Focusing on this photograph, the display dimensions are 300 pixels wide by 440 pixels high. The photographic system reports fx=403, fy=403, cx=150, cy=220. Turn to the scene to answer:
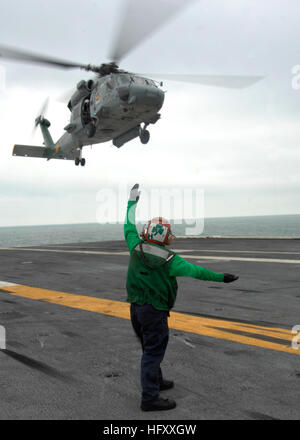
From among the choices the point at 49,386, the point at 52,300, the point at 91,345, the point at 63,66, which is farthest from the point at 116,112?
the point at 49,386

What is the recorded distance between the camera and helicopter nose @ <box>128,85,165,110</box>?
1733 centimetres

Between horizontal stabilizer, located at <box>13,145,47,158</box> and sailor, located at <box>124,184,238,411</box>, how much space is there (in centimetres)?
2566

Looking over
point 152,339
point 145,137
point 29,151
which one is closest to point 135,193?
point 152,339

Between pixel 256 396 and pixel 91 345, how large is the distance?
2535mm

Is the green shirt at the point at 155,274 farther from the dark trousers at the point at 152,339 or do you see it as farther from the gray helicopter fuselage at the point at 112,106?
the gray helicopter fuselage at the point at 112,106

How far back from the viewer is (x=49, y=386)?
4184mm

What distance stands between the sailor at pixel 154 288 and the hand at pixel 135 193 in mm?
441

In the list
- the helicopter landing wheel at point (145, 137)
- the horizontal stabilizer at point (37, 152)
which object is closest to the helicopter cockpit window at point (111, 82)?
the helicopter landing wheel at point (145, 137)

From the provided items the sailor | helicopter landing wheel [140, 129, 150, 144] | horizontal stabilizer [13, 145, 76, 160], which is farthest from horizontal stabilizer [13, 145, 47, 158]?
the sailor

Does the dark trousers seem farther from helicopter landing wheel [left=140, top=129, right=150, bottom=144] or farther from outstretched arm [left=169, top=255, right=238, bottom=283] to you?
helicopter landing wheel [left=140, top=129, right=150, bottom=144]

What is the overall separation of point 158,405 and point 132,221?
1857 mm

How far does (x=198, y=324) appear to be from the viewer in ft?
21.4

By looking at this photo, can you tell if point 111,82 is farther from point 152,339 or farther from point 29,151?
point 152,339
